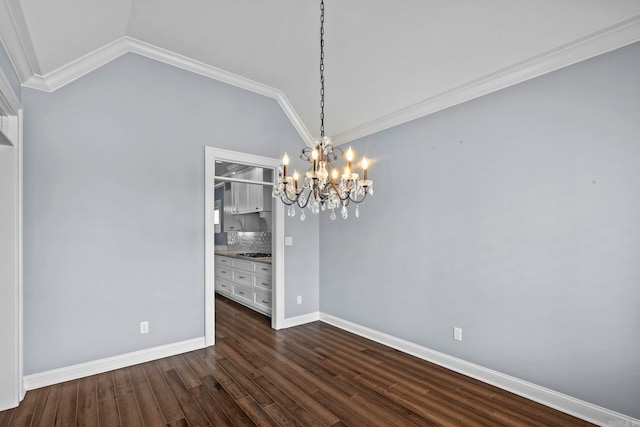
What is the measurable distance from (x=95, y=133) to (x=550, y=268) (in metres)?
4.08

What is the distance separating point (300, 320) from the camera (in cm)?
435

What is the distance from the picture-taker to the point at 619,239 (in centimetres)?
208

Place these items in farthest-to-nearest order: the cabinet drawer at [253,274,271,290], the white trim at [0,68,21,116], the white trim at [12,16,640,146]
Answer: the cabinet drawer at [253,274,271,290]
the white trim at [12,16,640,146]
the white trim at [0,68,21,116]

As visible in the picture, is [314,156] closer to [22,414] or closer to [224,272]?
[22,414]

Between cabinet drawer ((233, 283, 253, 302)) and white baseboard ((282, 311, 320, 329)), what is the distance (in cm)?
109

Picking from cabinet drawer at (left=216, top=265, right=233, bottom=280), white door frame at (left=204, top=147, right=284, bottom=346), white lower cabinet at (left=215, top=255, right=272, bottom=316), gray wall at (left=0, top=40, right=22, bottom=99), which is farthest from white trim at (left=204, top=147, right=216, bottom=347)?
cabinet drawer at (left=216, top=265, right=233, bottom=280)

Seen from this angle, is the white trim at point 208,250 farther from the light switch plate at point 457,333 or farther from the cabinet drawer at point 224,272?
the light switch plate at point 457,333

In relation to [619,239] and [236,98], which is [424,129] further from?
[236,98]

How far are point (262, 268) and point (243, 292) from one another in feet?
2.89

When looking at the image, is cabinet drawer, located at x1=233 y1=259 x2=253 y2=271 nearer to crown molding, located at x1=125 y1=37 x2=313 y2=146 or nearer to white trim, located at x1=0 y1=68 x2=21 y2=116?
crown molding, located at x1=125 y1=37 x2=313 y2=146

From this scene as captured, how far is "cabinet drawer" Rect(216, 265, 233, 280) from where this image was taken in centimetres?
585

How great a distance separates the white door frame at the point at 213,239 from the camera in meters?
3.52

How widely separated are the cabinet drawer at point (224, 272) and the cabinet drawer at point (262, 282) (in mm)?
1067

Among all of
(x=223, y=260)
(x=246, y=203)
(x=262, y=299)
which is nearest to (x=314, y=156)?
(x=262, y=299)
